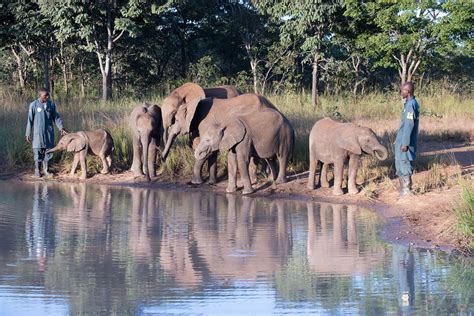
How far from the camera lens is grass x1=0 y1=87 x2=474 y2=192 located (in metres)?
16.6

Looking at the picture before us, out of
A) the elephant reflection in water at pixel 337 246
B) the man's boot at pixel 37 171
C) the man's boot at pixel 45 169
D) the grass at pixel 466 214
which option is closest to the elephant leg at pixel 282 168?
the elephant reflection in water at pixel 337 246

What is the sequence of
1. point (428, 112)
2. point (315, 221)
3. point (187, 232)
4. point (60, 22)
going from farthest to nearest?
point (60, 22) → point (428, 112) → point (315, 221) → point (187, 232)

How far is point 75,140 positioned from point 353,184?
5.34 meters

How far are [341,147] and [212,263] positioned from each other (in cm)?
551

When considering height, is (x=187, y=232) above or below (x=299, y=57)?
below

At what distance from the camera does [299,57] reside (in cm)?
3869

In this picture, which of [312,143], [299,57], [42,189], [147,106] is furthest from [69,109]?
[299,57]

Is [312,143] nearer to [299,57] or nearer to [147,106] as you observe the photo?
[147,106]

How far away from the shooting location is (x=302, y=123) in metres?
20.4

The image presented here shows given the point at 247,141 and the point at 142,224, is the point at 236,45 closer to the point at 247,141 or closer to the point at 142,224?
the point at 247,141

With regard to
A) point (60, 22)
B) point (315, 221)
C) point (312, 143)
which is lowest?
point (315, 221)

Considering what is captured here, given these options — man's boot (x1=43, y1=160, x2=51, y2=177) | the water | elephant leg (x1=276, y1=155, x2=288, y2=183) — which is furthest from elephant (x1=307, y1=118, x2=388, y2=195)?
man's boot (x1=43, y1=160, x2=51, y2=177)

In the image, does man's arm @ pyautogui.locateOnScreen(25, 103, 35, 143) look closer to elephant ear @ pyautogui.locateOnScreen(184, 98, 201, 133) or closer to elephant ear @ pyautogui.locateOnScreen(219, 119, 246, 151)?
elephant ear @ pyautogui.locateOnScreen(184, 98, 201, 133)

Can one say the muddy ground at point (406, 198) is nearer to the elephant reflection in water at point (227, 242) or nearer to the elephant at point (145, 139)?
the elephant at point (145, 139)
